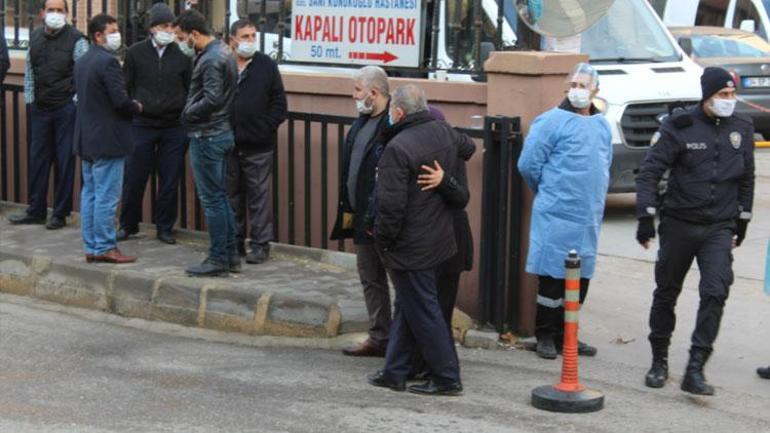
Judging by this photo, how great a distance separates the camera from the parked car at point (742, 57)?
747 inches

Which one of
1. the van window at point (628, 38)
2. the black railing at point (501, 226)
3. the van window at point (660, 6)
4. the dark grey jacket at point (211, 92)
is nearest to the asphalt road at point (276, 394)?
the black railing at point (501, 226)

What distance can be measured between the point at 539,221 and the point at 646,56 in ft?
21.3

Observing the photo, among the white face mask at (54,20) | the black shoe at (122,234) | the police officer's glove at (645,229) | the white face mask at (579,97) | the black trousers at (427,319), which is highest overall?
the white face mask at (54,20)

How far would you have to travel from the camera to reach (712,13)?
23.6 metres

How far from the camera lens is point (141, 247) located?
10.6 m

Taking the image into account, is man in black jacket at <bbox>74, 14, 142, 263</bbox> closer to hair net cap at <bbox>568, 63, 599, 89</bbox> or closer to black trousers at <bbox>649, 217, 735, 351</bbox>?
hair net cap at <bbox>568, 63, 599, 89</bbox>

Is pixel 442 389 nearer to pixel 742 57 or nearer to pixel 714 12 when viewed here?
pixel 742 57

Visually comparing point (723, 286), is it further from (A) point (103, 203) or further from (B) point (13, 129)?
(B) point (13, 129)

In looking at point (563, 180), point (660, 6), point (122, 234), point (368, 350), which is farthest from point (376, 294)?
point (660, 6)

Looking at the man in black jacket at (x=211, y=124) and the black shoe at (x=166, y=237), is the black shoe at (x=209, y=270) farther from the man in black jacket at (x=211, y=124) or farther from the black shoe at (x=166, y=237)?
the black shoe at (x=166, y=237)

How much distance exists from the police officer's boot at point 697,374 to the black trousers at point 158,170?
4620 millimetres

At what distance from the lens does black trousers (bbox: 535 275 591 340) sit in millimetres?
8312

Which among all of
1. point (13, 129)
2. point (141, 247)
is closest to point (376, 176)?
point (141, 247)

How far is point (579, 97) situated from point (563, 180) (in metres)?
0.49
